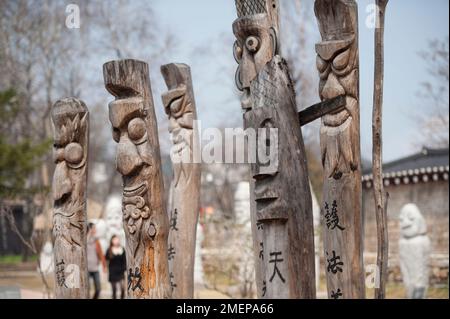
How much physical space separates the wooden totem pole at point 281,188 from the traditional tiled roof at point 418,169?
20.4m

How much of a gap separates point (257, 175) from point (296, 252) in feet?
2.28

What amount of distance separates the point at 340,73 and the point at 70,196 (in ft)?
10.4

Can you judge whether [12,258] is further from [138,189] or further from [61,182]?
[138,189]

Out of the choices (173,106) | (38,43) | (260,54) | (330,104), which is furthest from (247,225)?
(38,43)

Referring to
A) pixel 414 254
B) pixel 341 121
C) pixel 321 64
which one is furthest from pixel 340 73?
pixel 414 254

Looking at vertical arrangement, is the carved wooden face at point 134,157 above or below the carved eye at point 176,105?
below

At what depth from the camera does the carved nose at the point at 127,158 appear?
8.77 metres

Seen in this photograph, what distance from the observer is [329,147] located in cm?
869

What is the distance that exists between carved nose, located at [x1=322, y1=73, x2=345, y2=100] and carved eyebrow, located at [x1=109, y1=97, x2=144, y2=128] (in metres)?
1.80

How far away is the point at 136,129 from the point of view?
881 centimetres

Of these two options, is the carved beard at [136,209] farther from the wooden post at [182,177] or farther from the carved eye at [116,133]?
the wooden post at [182,177]

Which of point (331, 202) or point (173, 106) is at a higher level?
point (173, 106)

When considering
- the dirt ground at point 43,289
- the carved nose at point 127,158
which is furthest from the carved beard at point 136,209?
the dirt ground at point 43,289
